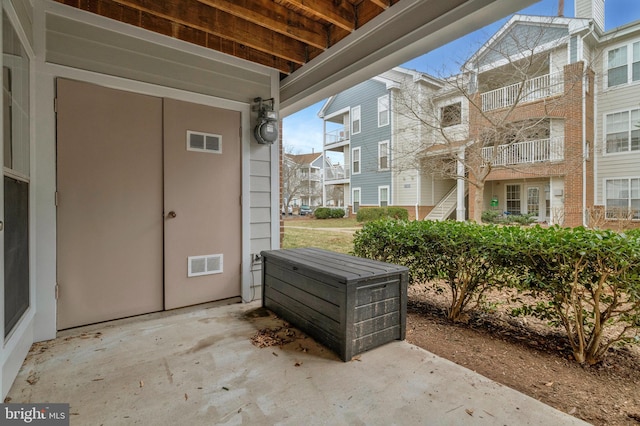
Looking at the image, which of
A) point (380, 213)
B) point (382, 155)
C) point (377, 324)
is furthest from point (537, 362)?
point (382, 155)

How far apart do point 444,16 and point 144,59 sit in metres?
2.68

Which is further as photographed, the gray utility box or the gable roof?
the gable roof

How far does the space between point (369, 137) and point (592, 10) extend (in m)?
7.99

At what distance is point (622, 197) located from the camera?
8641mm

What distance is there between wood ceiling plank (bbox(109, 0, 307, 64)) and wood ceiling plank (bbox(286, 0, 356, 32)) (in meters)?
0.67

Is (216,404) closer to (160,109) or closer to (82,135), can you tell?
(82,135)

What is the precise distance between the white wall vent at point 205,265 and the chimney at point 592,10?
11.5 m

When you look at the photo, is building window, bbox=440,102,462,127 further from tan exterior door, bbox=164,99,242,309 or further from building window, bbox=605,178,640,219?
tan exterior door, bbox=164,99,242,309

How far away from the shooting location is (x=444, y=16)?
2.21 m

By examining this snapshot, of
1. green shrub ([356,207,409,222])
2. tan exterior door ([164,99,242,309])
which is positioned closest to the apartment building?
green shrub ([356,207,409,222])

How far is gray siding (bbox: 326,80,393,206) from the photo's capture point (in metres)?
13.4

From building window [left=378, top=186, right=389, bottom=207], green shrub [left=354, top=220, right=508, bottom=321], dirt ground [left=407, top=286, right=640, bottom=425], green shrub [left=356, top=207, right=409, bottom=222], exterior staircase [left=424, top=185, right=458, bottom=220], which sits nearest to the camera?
dirt ground [left=407, top=286, right=640, bottom=425]

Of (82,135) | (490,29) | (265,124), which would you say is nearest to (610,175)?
(490,29)

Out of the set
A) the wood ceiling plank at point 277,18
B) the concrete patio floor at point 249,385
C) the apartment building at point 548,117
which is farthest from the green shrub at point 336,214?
the concrete patio floor at point 249,385
